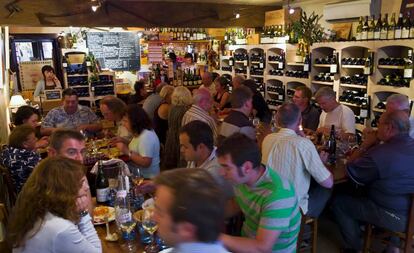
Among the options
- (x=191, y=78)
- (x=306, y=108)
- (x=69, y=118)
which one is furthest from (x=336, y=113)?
(x=191, y=78)

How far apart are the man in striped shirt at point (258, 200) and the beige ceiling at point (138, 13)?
17.2ft

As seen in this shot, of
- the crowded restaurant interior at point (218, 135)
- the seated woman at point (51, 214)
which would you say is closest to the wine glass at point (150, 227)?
the crowded restaurant interior at point (218, 135)

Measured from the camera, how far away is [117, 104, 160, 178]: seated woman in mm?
3461

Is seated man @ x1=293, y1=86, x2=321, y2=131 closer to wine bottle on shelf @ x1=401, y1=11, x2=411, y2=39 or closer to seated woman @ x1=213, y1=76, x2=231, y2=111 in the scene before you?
wine bottle on shelf @ x1=401, y1=11, x2=411, y2=39

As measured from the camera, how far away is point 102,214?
2.35m

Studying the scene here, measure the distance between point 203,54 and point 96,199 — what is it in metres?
7.83

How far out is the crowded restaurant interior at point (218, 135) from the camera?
1.74m

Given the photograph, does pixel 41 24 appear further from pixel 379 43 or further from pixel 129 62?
pixel 379 43

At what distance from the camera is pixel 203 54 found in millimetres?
10008

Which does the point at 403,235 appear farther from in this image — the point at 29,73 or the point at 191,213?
the point at 29,73

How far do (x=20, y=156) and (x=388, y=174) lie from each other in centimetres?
322

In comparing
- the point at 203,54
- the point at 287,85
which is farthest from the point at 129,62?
the point at 287,85

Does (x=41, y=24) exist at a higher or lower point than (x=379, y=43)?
higher

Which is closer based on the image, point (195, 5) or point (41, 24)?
point (41, 24)
